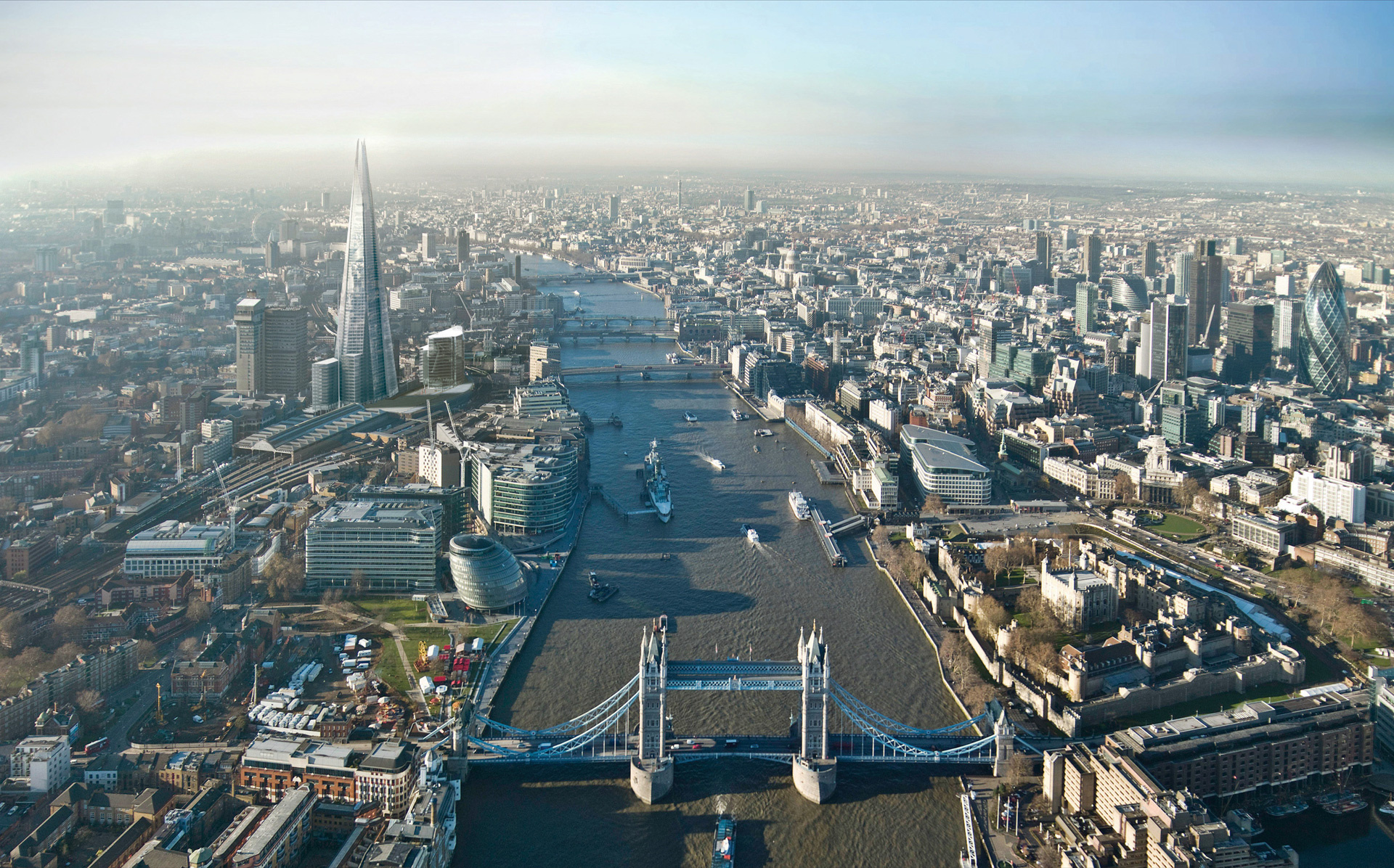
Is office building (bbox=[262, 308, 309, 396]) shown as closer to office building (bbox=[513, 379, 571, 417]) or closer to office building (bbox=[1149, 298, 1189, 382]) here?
office building (bbox=[513, 379, 571, 417])

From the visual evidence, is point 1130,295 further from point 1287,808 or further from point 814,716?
point 814,716

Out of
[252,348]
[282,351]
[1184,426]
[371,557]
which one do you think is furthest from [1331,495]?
[252,348]

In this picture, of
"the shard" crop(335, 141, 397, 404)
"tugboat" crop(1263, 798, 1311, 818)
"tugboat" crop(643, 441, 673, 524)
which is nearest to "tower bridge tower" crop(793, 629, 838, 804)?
"tugboat" crop(1263, 798, 1311, 818)

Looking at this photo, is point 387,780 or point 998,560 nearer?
point 387,780

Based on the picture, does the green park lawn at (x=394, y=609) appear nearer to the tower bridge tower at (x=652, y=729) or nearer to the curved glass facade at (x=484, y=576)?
the curved glass facade at (x=484, y=576)

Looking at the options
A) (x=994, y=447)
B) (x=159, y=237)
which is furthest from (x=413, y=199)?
(x=994, y=447)

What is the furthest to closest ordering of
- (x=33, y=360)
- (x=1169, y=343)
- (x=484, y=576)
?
(x=1169, y=343)
(x=33, y=360)
(x=484, y=576)
